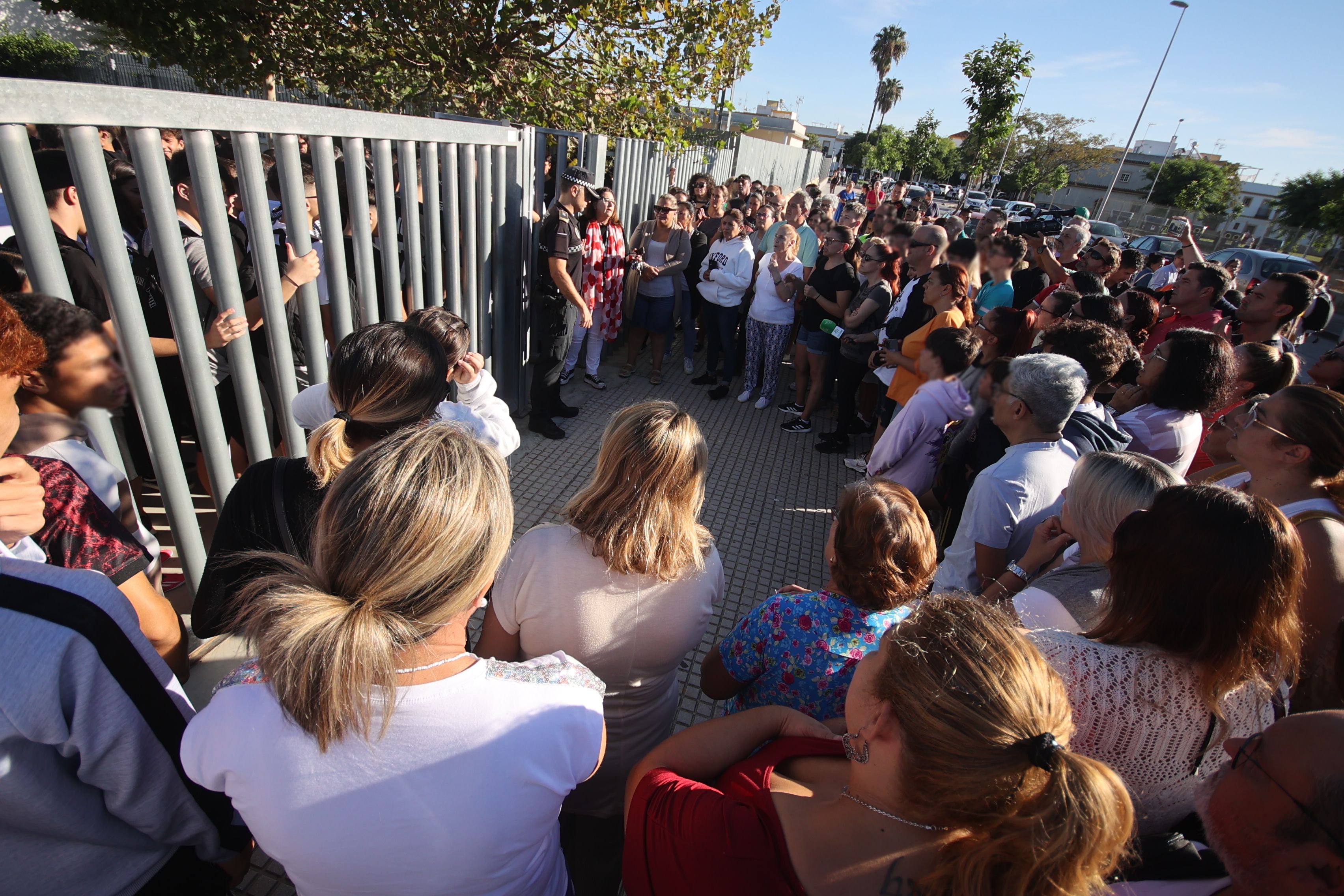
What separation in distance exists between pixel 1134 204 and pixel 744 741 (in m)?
63.8

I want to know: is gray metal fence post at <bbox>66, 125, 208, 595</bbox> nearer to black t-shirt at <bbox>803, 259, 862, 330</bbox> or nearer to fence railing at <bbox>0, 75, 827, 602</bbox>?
fence railing at <bbox>0, 75, 827, 602</bbox>

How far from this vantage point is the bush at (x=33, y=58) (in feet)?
64.9

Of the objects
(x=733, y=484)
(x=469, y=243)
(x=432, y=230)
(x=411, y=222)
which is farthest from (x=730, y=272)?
(x=411, y=222)

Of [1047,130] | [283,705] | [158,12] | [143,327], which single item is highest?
[1047,130]

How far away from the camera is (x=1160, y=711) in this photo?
1.38 m

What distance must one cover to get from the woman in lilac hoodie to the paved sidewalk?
83cm

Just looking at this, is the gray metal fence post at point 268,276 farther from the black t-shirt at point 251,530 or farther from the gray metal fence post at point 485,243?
the gray metal fence post at point 485,243

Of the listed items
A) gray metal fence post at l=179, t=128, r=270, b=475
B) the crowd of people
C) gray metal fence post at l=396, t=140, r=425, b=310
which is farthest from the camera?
gray metal fence post at l=396, t=140, r=425, b=310

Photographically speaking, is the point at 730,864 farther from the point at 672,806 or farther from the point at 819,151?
the point at 819,151

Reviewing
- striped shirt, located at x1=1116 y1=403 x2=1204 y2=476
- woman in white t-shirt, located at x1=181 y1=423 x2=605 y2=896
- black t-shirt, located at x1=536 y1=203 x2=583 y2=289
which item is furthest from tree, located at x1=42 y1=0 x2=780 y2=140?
woman in white t-shirt, located at x1=181 y1=423 x2=605 y2=896

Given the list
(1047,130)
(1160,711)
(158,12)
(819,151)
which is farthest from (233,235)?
(1047,130)

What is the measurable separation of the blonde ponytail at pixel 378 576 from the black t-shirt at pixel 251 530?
0.59 metres

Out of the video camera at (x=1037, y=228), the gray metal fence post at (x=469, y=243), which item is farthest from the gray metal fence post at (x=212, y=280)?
the video camera at (x=1037, y=228)

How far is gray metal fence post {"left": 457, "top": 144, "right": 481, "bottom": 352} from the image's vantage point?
3559 mm
